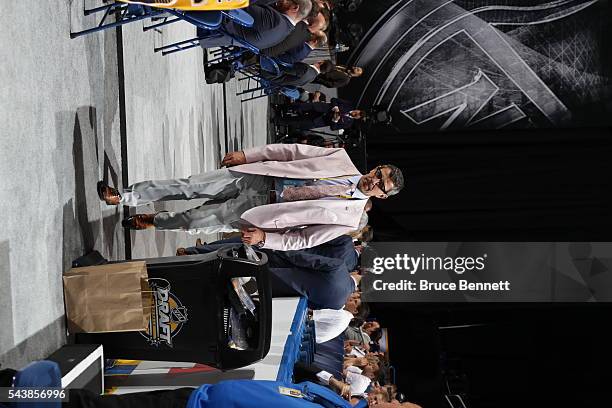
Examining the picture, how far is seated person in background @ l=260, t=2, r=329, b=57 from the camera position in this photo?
18.0ft

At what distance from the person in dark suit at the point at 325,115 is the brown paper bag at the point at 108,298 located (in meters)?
6.98

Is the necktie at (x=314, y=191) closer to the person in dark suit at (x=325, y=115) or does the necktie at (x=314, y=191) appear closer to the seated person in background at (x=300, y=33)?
the seated person in background at (x=300, y=33)

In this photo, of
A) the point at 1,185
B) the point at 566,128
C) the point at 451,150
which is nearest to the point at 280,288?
the point at 1,185

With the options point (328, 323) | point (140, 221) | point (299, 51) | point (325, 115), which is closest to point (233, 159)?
point (140, 221)

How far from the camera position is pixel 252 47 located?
4504mm

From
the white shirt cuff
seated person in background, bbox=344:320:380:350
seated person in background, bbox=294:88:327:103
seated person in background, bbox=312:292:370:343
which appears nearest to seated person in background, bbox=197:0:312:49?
the white shirt cuff

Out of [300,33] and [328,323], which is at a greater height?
[300,33]

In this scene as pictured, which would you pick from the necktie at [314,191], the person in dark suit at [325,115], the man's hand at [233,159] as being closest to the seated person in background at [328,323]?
the necktie at [314,191]

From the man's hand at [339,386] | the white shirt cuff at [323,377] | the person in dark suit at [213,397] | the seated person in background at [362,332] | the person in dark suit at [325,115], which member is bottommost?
the seated person in background at [362,332]

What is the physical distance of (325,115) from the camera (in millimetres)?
9852

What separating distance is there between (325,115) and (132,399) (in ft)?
26.1

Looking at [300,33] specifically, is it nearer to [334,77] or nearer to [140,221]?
[140,221]

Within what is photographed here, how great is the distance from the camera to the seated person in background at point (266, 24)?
14.0 ft

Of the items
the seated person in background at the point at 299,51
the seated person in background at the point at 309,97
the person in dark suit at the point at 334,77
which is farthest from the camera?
the person in dark suit at the point at 334,77
